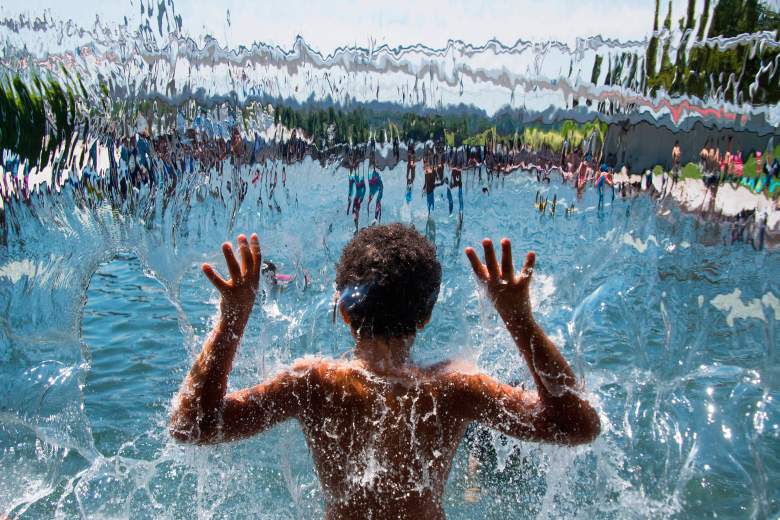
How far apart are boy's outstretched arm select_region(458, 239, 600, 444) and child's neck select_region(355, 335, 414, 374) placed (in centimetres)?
35

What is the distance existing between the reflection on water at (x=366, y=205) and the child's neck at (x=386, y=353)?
1289 mm

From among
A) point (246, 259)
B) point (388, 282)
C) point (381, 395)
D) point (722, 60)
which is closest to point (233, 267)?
point (246, 259)

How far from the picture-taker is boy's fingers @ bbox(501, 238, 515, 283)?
1.86 metres

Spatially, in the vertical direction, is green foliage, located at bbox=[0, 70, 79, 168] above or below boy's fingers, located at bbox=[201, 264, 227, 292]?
above

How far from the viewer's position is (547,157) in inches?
142

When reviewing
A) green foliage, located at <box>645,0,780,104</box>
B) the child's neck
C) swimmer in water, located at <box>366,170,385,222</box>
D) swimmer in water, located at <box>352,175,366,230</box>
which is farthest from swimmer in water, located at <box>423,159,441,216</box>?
the child's neck

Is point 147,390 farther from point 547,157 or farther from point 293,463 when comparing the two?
point 547,157

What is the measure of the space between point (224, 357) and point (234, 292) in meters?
0.19

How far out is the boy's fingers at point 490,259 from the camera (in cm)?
185

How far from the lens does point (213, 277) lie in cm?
194

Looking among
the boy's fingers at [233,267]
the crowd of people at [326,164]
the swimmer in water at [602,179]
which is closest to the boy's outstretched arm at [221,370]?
the boy's fingers at [233,267]

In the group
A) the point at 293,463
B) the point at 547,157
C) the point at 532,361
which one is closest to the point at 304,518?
the point at 293,463

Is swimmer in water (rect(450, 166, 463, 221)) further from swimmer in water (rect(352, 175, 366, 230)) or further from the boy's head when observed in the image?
the boy's head

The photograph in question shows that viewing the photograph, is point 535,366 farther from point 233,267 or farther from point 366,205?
point 366,205
